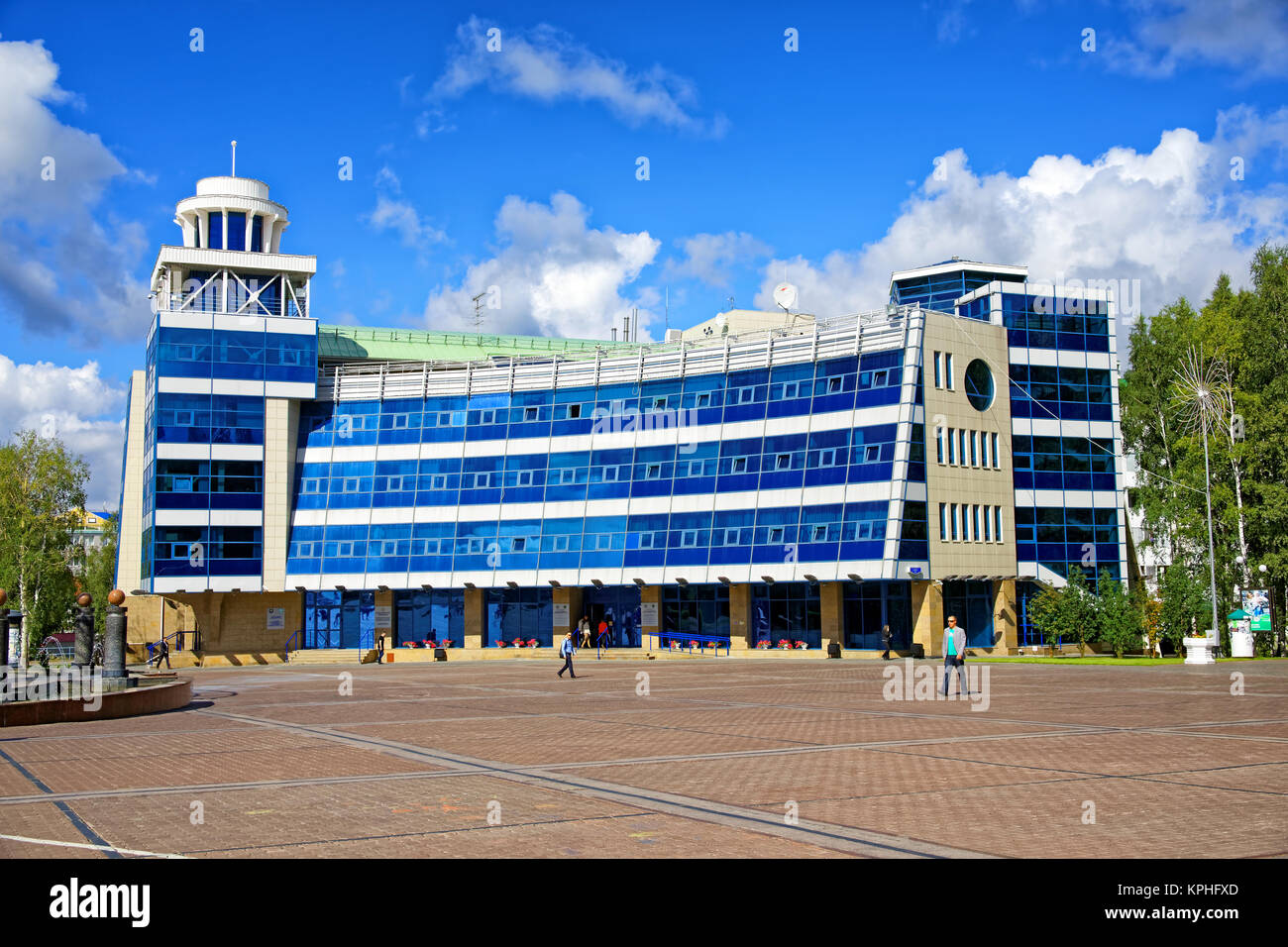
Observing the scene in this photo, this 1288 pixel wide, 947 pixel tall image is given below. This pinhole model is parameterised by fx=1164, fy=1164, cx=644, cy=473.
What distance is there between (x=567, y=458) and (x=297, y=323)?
19.5m

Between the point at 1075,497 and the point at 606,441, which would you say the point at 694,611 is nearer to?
the point at 606,441

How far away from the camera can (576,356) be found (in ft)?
247

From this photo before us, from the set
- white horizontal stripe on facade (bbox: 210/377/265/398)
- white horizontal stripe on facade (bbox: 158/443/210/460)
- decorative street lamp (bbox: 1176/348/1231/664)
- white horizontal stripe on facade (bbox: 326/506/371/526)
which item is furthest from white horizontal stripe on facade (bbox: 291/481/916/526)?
decorative street lamp (bbox: 1176/348/1231/664)

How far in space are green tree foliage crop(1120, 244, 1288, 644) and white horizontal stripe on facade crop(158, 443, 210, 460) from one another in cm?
5423

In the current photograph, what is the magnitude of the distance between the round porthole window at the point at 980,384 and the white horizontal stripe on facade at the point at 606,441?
6118 millimetres

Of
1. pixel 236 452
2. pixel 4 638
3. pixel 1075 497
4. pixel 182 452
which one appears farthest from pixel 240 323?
pixel 1075 497

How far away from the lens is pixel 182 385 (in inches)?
2751

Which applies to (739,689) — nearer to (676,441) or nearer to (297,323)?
(676,441)

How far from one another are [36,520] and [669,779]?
257ft

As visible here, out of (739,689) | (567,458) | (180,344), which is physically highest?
(180,344)

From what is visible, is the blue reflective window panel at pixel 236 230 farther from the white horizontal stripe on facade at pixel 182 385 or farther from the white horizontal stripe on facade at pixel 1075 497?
the white horizontal stripe on facade at pixel 1075 497

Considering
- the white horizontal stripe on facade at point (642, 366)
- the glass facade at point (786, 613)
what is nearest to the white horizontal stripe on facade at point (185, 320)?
the white horizontal stripe on facade at point (642, 366)
